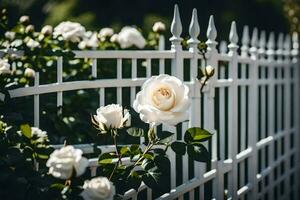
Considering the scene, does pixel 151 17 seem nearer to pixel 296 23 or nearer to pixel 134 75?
pixel 296 23

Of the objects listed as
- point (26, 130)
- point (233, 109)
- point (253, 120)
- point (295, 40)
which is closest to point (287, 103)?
point (295, 40)

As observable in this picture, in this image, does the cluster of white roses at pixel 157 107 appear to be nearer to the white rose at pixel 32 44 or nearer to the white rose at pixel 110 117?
the white rose at pixel 110 117

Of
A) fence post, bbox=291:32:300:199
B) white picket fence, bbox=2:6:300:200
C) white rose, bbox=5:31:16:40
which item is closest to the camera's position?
white picket fence, bbox=2:6:300:200

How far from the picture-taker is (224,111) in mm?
3781

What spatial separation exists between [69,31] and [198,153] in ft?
4.71

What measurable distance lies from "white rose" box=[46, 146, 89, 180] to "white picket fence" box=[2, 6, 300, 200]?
667mm

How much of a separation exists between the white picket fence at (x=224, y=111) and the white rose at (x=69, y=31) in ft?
1.21

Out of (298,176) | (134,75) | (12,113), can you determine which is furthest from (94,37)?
(298,176)

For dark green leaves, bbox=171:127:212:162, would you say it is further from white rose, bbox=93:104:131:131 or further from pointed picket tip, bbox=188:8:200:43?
pointed picket tip, bbox=188:8:200:43

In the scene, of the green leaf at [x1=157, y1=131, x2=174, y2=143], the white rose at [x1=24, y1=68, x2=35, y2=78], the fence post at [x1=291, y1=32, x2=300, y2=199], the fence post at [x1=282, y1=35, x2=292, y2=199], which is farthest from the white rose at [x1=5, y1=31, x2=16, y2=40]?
the fence post at [x1=291, y1=32, x2=300, y2=199]

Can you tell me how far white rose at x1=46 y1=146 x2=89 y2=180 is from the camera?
2.01 metres

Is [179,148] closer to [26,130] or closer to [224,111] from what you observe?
[26,130]

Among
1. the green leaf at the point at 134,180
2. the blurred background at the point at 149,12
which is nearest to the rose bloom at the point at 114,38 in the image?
the green leaf at the point at 134,180

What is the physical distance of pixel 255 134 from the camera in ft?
14.3
